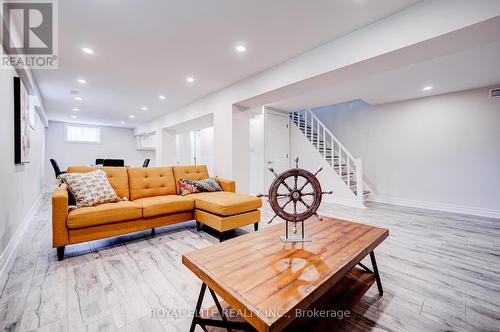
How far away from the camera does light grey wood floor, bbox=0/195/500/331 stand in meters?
1.33

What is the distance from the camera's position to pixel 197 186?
10.8 feet

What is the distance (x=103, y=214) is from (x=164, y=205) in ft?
2.07

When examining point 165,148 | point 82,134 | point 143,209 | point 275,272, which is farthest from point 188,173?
point 82,134

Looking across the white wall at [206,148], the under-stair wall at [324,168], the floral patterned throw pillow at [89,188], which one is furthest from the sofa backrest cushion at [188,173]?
the white wall at [206,148]

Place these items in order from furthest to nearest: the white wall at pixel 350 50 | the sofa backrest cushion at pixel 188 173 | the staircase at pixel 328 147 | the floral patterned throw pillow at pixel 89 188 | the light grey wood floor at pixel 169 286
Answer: the staircase at pixel 328 147
the sofa backrest cushion at pixel 188 173
the floral patterned throw pillow at pixel 89 188
the white wall at pixel 350 50
the light grey wood floor at pixel 169 286

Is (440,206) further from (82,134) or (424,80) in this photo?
(82,134)

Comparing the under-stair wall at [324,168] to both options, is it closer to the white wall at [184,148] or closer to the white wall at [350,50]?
the white wall at [350,50]

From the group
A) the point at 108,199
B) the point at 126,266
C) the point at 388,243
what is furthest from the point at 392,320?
the point at 108,199

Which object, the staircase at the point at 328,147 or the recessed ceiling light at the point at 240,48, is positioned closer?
the recessed ceiling light at the point at 240,48

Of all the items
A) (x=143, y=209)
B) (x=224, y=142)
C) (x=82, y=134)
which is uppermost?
(x=82, y=134)

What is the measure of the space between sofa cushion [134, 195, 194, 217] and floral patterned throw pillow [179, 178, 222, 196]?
292 millimetres

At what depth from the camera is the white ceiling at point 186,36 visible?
1992 millimetres

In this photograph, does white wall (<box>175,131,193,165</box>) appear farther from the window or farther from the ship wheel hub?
the ship wheel hub

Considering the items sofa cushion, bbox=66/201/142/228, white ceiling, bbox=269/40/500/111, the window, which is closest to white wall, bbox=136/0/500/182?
white ceiling, bbox=269/40/500/111
